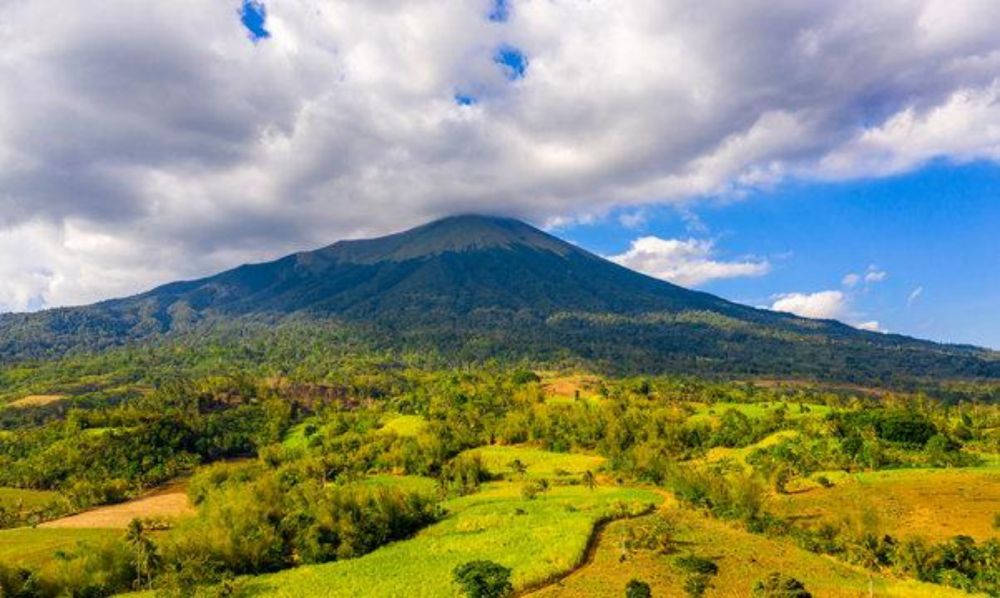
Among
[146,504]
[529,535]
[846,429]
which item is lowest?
[146,504]

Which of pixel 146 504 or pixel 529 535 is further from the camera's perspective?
pixel 146 504

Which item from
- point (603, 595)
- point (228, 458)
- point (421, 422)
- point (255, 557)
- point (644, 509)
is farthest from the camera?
point (228, 458)

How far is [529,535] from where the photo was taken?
70812 millimetres

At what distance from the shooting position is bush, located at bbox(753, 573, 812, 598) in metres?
49.8

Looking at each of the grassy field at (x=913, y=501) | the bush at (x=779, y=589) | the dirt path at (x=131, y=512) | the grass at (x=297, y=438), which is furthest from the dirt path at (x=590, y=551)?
the grass at (x=297, y=438)

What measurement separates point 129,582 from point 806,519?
76098 millimetres

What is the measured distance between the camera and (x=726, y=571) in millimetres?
58562

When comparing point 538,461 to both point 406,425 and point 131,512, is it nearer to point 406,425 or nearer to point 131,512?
point 406,425

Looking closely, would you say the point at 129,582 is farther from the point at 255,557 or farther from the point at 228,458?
the point at 228,458

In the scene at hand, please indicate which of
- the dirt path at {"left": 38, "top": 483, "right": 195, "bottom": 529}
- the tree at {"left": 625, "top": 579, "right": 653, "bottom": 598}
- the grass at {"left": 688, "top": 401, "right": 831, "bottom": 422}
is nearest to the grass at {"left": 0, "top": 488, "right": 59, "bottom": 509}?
the dirt path at {"left": 38, "top": 483, "right": 195, "bottom": 529}

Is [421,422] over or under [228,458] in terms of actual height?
over

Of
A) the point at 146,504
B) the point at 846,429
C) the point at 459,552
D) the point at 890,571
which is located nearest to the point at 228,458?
the point at 146,504

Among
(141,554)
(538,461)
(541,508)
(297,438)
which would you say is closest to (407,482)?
(538,461)

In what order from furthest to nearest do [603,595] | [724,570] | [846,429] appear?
1. [846,429]
2. [724,570]
3. [603,595]
